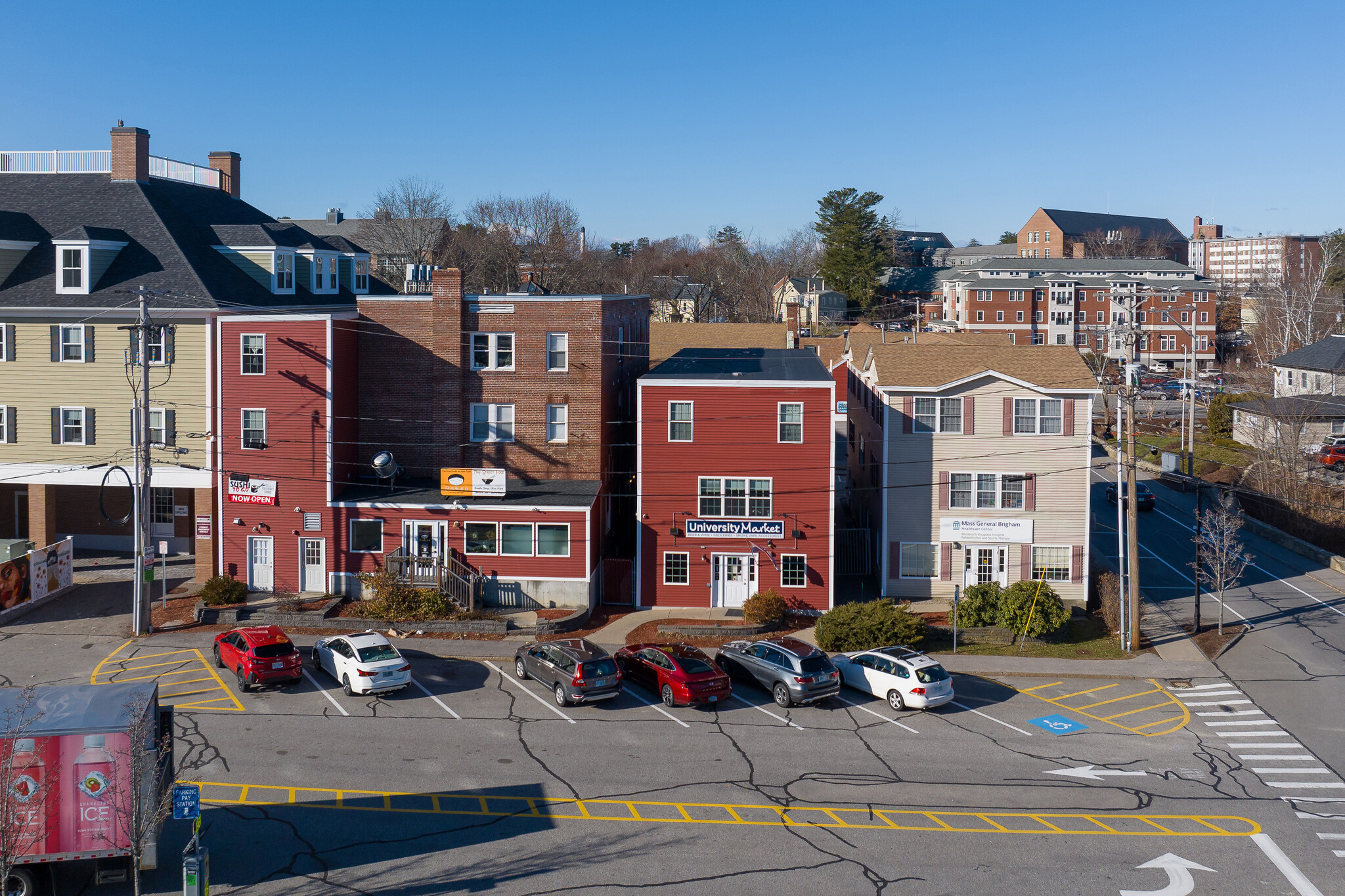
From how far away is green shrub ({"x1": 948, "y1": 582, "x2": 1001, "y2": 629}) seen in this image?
3453cm

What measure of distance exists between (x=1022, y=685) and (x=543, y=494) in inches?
668

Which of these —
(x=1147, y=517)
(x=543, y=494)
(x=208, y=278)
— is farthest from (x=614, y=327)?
(x=1147, y=517)

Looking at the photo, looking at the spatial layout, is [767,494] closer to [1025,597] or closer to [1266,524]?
[1025,597]

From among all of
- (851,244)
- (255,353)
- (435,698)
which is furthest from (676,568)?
(851,244)

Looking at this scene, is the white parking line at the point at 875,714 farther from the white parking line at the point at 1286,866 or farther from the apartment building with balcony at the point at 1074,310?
the apartment building with balcony at the point at 1074,310

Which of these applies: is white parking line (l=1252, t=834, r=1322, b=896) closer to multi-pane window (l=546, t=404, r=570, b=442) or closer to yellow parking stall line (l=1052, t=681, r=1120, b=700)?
yellow parking stall line (l=1052, t=681, r=1120, b=700)

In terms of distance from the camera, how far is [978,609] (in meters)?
34.7

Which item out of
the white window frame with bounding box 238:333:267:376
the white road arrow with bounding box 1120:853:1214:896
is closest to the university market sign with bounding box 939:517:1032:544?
the white road arrow with bounding box 1120:853:1214:896

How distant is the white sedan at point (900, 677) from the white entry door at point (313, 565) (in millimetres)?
18847

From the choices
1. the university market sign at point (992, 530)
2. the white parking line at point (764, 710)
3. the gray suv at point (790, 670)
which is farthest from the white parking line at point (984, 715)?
the university market sign at point (992, 530)

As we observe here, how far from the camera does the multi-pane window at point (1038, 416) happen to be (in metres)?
38.3

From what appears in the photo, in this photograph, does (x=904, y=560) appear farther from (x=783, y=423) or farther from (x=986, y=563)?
(x=783, y=423)

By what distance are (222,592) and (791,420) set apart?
20.1 m

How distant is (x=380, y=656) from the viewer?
28.1 metres
